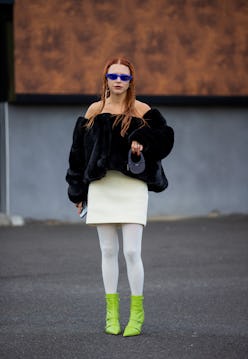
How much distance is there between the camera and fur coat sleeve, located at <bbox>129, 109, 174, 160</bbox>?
6266 millimetres

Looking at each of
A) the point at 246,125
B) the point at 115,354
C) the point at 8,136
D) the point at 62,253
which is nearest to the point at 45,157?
the point at 8,136

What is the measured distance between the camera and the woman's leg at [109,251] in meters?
6.39

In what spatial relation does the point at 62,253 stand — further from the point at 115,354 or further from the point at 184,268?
the point at 115,354

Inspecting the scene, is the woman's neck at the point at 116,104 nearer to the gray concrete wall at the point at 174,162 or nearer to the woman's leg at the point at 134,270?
the woman's leg at the point at 134,270

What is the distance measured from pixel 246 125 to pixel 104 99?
33.4 feet

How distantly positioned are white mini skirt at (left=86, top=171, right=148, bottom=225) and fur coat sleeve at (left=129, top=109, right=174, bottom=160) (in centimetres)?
23

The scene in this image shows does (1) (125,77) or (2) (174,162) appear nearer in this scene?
(1) (125,77)

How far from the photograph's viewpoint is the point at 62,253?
11188mm

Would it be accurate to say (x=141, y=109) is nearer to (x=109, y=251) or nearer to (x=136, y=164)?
(x=136, y=164)

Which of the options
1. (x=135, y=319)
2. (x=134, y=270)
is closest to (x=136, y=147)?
(x=134, y=270)

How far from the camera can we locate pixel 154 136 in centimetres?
636

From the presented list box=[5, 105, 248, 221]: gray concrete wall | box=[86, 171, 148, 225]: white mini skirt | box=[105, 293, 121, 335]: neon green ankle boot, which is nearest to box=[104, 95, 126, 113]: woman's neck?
box=[86, 171, 148, 225]: white mini skirt

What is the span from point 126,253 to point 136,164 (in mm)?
591

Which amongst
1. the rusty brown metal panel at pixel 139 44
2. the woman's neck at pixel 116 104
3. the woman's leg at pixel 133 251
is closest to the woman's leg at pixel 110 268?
the woman's leg at pixel 133 251
